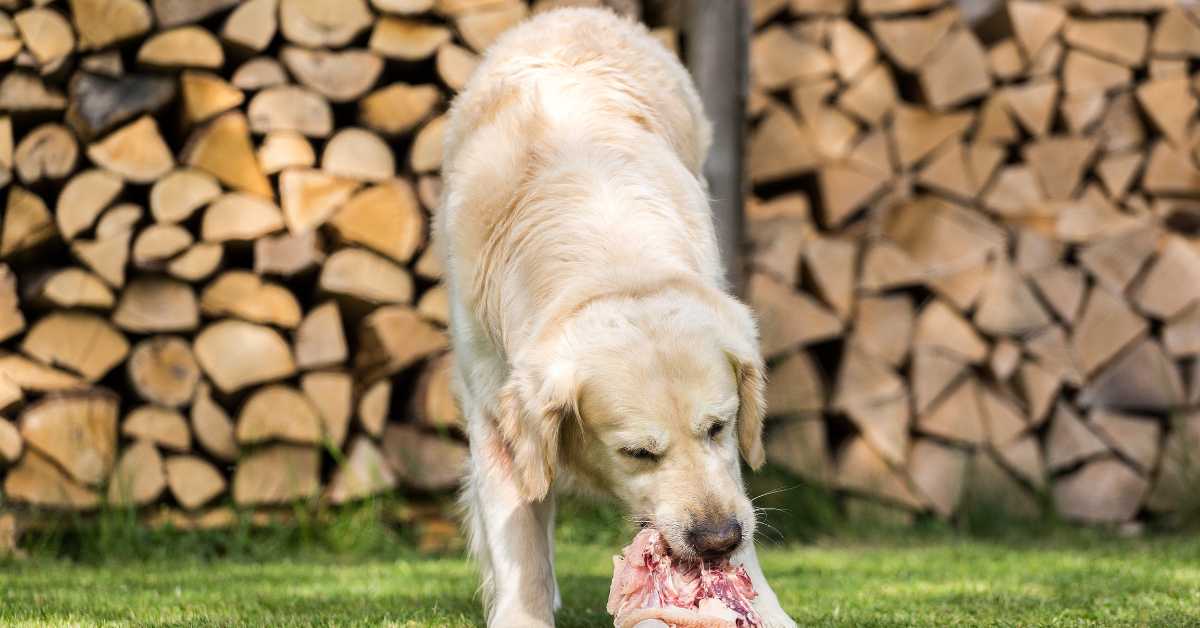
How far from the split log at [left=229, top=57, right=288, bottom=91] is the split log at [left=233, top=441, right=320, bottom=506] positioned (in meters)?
1.36

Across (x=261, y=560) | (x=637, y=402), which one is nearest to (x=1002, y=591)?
(x=637, y=402)

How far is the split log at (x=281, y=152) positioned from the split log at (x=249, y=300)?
1.36ft

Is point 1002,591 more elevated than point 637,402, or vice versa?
point 637,402

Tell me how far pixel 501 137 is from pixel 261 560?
2.26 m

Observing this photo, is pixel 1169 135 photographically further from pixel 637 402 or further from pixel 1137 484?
pixel 637 402

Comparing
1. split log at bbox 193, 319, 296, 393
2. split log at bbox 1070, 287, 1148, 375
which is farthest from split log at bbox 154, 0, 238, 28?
split log at bbox 1070, 287, 1148, 375

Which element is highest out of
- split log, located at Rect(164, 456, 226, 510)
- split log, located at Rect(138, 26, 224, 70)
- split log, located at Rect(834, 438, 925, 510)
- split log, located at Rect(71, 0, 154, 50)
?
split log, located at Rect(71, 0, 154, 50)

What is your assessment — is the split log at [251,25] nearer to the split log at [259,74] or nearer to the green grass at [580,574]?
the split log at [259,74]

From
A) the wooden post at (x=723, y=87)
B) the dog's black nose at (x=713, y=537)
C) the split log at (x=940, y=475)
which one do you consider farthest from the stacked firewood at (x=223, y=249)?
the dog's black nose at (x=713, y=537)

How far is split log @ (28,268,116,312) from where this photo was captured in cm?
445

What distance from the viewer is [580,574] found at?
4.29m

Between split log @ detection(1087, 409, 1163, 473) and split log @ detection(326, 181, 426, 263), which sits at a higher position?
split log @ detection(326, 181, 426, 263)

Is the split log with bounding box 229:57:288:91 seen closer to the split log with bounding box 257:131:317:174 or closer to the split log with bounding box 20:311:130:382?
the split log with bounding box 257:131:317:174

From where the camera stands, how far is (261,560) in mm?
4652
